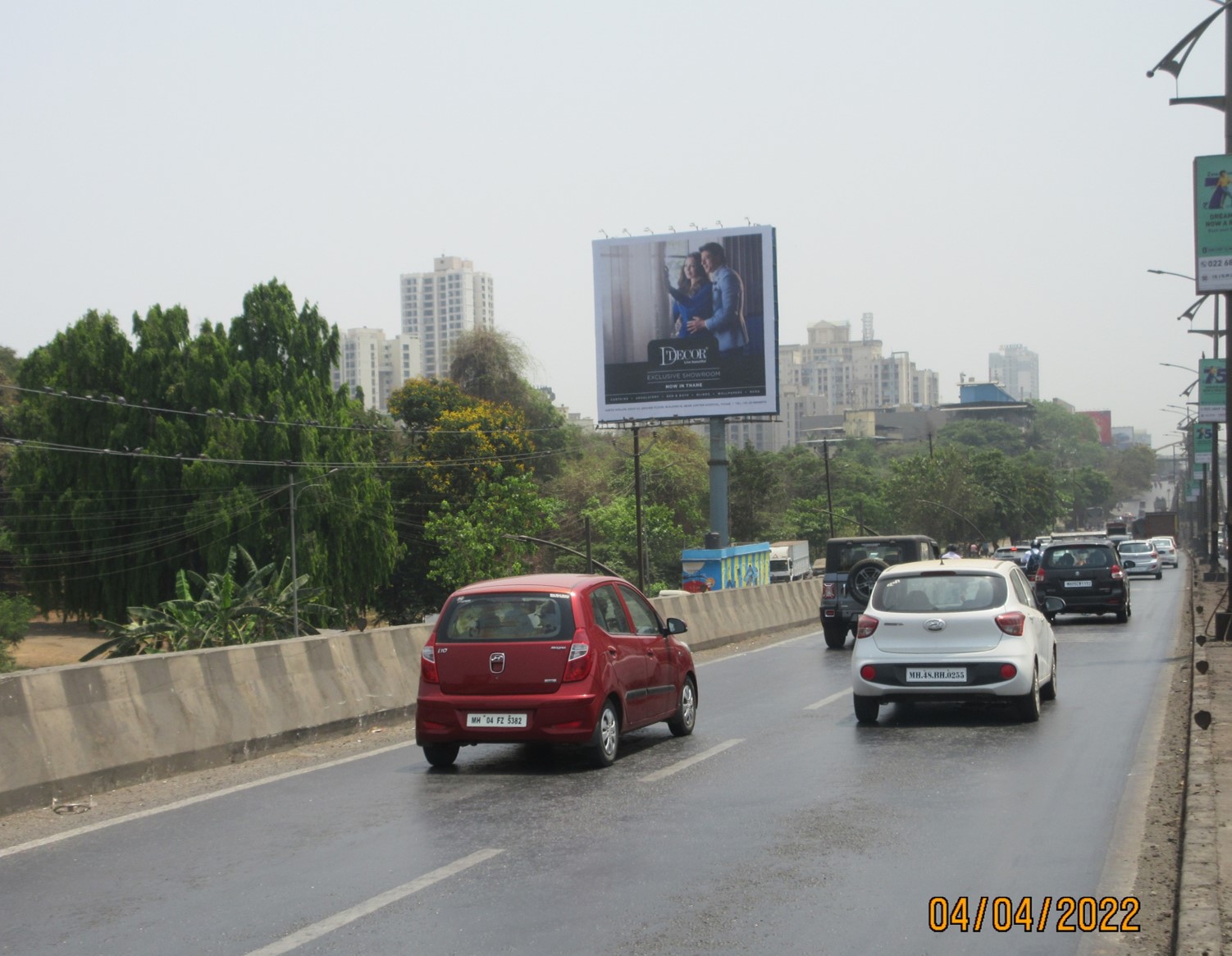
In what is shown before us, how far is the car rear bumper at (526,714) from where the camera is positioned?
11062 millimetres

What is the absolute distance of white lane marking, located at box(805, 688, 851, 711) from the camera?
1558cm

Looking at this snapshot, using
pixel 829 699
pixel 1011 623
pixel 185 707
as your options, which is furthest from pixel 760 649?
pixel 185 707

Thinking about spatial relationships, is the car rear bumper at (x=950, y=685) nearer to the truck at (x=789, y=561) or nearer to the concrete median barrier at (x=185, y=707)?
the concrete median barrier at (x=185, y=707)

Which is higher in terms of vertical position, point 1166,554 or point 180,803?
point 180,803

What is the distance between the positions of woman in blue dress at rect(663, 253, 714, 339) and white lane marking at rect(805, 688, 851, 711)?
40389mm

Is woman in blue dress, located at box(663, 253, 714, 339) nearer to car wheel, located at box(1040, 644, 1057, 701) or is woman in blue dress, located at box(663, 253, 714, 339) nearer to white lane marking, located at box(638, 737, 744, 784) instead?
car wheel, located at box(1040, 644, 1057, 701)

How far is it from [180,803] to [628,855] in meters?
3.78

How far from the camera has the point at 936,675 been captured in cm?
1339

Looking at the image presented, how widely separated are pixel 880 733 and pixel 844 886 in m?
6.24

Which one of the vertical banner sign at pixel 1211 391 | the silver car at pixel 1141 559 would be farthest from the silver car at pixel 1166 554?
the vertical banner sign at pixel 1211 391

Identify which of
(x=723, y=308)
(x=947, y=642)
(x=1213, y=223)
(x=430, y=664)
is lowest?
(x=947, y=642)

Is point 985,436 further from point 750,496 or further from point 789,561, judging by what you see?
point 789,561
